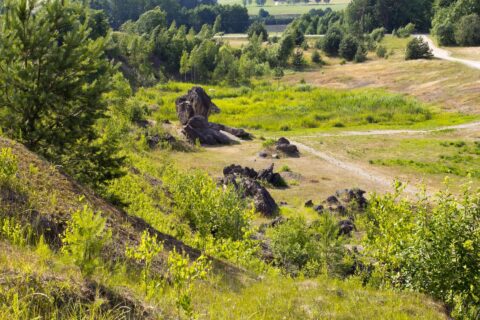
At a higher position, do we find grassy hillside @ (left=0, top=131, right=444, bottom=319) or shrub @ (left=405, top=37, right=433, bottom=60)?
shrub @ (left=405, top=37, right=433, bottom=60)

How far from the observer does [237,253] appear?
39.4ft

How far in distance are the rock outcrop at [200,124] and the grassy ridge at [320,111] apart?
3957 millimetres

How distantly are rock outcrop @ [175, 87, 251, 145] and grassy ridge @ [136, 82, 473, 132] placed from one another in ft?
13.0

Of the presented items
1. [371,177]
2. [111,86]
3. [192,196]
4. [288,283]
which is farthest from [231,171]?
[288,283]

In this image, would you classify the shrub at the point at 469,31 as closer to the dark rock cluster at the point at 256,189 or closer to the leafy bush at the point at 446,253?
the dark rock cluster at the point at 256,189

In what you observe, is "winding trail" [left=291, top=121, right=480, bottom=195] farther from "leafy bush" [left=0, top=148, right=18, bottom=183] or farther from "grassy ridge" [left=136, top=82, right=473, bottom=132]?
"leafy bush" [left=0, top=148, right=18, bottom=183]

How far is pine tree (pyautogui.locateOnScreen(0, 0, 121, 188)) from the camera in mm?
12370

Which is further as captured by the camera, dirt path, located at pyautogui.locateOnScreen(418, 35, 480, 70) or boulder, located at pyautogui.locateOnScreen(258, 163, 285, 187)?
dirt path, located at pyautogui.locateOnScreen(418, 35, 480, 70)

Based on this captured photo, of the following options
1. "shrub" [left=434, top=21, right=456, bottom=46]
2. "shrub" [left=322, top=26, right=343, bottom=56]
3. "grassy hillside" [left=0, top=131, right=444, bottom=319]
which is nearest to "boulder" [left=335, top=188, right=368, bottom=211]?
"grassy hillside" [left=0, top=131, right=444, bottom=319]

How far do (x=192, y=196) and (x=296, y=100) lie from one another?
5038 centimetres

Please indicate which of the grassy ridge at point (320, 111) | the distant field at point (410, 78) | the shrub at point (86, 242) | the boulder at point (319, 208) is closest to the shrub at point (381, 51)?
the distant field at point (410, 78)

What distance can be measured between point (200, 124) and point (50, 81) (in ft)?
100

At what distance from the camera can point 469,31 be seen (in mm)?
92125

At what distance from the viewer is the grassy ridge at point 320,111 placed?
5219cm
